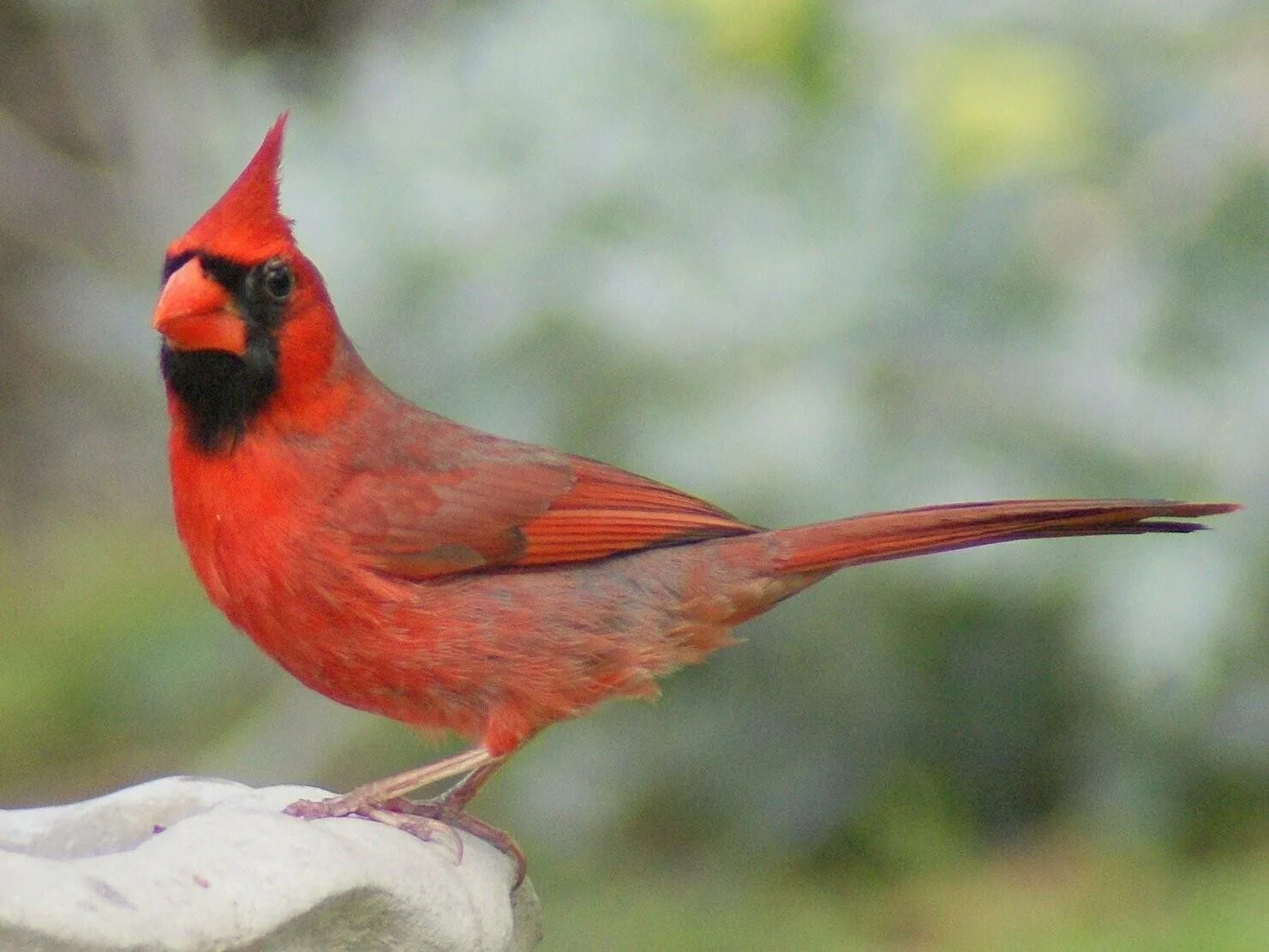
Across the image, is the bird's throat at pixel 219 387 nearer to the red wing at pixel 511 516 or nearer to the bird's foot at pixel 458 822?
the red wing at pixel 511 516

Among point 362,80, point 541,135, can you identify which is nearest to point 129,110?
point 362,80

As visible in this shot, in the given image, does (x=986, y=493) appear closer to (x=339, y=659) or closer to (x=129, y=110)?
(x=339, y=659)

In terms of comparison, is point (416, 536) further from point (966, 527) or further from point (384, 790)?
point (966, 527)

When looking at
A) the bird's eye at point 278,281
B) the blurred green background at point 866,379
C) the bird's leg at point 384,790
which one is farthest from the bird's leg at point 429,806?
the blurred green background at point 866,379

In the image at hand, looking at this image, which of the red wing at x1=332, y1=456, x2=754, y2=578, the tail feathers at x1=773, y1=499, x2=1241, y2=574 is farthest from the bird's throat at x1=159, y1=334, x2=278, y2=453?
the tail feathers at x1=773, y1=499, x2=1241, y2=574

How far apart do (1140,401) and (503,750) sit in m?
1.86

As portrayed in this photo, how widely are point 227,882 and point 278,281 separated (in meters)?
1.18

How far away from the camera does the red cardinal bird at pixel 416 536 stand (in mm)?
2607

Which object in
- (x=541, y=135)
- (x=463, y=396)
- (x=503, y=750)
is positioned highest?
(x=541, y=135)

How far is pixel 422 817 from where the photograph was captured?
2379mm

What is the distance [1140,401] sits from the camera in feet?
13.2

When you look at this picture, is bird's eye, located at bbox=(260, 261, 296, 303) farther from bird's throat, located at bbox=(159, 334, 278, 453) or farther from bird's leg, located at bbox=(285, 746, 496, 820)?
bird's leg, located at bbox=(285, 746, 496, 820)

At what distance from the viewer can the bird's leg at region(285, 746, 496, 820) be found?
220cm

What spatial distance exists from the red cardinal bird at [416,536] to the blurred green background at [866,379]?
3.61 ft
